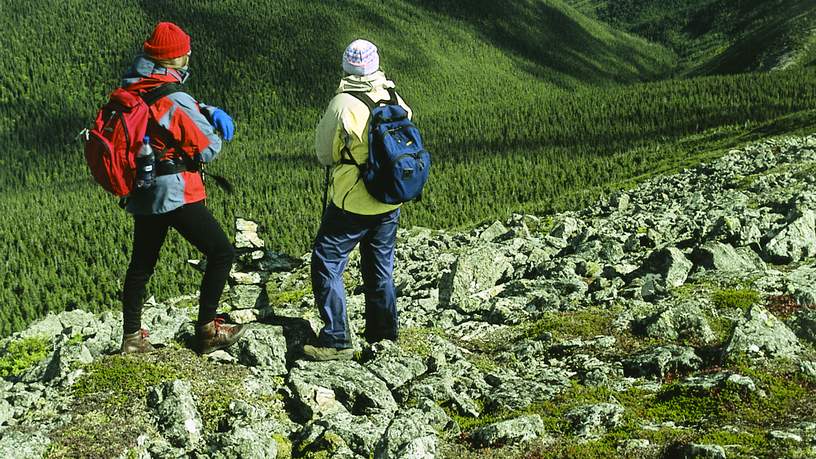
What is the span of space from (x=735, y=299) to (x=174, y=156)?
6869 millimetres

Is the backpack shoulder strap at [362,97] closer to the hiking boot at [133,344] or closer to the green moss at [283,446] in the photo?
the green moss at [283,446]

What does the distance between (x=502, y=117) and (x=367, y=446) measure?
74650 millimetres

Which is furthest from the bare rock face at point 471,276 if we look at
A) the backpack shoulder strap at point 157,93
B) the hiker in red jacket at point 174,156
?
the backpack shoulder strap at point 157,93

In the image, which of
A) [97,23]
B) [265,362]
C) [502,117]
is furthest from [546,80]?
[265,362]

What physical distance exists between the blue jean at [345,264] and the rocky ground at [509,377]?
1.47 feet

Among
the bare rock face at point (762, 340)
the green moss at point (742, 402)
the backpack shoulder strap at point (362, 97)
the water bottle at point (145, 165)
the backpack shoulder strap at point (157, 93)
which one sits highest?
the backpack shoulder strap at point (362, 97)

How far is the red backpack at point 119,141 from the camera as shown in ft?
21.6

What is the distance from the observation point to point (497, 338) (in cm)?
922

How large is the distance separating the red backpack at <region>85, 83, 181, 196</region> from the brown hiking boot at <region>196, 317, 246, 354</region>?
6.28 feet

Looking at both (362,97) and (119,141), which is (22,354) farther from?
(362,97)

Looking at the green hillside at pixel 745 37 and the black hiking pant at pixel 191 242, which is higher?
the green hillside at pixel 745 37

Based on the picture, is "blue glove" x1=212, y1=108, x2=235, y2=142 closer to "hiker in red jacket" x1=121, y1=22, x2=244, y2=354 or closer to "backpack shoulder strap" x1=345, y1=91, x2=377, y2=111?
"hiker in red jacket" x1=121, y1=22, x2=244, y2=354

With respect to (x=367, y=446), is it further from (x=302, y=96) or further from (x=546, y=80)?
(x=546, y=80)

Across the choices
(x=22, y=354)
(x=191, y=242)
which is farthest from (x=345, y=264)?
(x=22, y=354)
